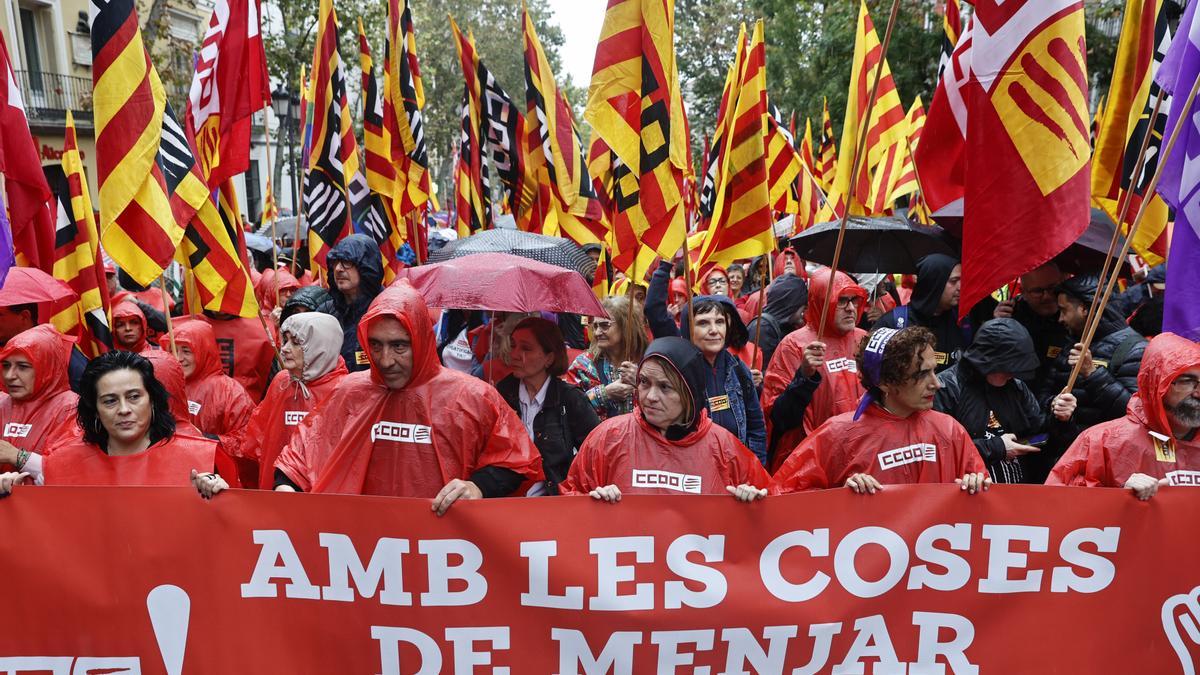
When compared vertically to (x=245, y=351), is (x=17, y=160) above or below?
above

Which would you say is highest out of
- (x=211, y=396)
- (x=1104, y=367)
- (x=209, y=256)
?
(x=209, y=256)

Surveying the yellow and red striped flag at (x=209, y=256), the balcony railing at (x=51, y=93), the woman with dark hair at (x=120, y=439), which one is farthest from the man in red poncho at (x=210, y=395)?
the balcony railing at (x=51, y=93)

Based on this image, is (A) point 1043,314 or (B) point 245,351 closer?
(A) point 1043,314

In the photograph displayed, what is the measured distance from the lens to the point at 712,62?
35344 millimetres

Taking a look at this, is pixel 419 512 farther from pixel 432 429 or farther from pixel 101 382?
pixel 101 382

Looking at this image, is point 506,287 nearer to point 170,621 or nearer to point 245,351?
point 245,351

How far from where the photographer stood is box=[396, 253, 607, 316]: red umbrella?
518 centimetres

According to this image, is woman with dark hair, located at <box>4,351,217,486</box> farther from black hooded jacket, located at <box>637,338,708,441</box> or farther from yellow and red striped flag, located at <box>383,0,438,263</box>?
yellow and red striped flag, located at <box>383,0,438,263</box>

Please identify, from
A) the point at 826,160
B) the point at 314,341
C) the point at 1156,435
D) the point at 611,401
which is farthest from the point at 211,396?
the point at 826,160

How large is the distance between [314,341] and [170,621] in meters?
1.84

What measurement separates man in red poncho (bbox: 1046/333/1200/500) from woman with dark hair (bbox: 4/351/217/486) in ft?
11.1

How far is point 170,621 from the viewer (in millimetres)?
3439

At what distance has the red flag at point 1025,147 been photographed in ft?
13.1

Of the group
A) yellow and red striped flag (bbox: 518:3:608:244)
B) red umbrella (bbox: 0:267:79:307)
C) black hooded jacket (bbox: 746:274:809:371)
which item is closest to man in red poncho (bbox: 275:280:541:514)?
red umbrella (bbox: 0:267:79:307)
